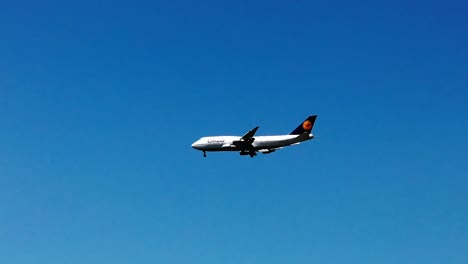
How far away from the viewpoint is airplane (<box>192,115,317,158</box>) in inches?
6147

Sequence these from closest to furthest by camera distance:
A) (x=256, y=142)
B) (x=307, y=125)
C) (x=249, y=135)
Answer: (x=249, y=135)
(x=256, y=142)
(x=307, y=125)

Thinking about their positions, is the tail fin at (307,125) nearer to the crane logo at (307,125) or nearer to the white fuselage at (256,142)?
the crane logo at (307,125)

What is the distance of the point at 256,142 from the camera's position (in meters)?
159

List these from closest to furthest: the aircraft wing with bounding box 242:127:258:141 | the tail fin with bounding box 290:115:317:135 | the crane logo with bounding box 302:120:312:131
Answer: the aircraft wing with bounding box 242:127:258:141 → the tail fin with bounding box 290:115:317:135 → the crane logo with bounding box 302:120:312:131

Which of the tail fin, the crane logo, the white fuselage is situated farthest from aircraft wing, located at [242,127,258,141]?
the crane logo

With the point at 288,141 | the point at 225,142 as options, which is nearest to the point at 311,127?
the point at 288,141

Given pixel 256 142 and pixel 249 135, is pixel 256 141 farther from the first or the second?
pixel 249 135

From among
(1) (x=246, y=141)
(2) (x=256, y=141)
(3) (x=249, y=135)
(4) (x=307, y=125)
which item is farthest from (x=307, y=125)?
(1) (x=246, y=141)

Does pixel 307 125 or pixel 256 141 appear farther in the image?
pixel 307 125

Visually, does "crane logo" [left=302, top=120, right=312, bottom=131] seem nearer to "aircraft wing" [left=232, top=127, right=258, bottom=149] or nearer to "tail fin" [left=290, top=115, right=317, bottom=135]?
"tail fin" [left=290, top=115, right=317, bottom=135]

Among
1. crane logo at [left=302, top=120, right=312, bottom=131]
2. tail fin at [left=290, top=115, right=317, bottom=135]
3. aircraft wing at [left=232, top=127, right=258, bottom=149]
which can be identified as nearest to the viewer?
aircraft wing at [left=232, top=127, right=258, bottom=149]

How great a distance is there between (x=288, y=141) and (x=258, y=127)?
7645mm

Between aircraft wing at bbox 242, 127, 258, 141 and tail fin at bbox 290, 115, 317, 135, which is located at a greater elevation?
tail fin at bbox 290, 115, 317, 135

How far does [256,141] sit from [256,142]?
261 millimetres
